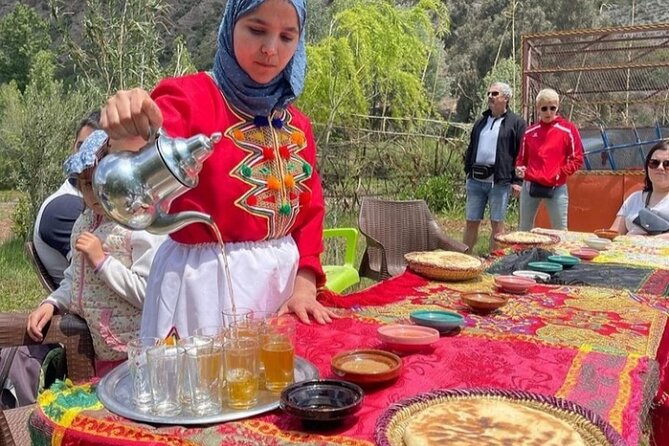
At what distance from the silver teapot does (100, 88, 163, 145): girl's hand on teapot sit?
0.15 ft

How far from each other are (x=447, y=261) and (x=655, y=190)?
226 cm

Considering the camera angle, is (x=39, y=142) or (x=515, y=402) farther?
(x=39, y=142)

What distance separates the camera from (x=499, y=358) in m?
1.53

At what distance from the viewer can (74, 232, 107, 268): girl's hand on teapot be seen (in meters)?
2.01

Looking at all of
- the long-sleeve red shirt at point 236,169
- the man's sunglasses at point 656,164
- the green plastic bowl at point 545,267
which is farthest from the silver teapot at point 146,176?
the man's sunglasses at point 656,164

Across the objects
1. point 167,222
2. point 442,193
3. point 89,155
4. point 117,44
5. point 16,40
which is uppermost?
point 16,40

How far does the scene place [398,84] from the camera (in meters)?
8.28

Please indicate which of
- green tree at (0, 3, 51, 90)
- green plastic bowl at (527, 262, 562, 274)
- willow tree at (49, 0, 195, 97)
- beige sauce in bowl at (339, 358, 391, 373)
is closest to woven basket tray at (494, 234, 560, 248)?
green plastic bowl at (527, 262, 562, 274)

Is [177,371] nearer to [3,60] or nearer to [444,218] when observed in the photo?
[444,218]

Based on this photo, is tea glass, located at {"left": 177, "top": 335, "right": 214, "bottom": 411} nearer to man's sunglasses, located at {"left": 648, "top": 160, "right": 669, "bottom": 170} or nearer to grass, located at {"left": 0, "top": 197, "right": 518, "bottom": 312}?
man's sunglasses, located at {"left": 648, "top": 160, "right": 669, "bottom": 170}

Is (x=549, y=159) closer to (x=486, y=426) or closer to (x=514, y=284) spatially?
(x=514, y=284)

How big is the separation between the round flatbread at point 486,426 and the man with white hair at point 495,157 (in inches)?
200

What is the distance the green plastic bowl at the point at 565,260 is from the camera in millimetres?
2939

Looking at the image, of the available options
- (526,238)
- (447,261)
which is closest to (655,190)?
(526,238)
